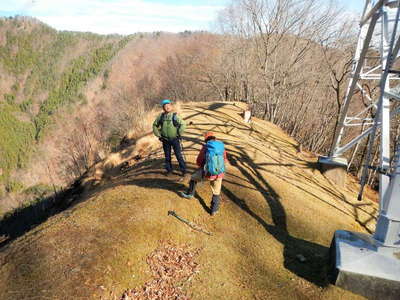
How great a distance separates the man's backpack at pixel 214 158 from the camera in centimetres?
695

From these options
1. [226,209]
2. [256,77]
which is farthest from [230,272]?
[256,77]

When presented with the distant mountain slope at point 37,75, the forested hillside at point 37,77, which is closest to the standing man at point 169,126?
the forested hillside at point 37,77

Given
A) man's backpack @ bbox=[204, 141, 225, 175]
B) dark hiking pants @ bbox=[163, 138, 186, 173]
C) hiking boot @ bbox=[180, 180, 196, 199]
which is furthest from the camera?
dark hiking pants @ bbox=[163, 138, 186, 173]

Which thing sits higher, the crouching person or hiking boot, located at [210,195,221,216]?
the crouching person

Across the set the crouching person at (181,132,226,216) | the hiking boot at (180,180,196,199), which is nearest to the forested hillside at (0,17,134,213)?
the hiking boot at (180,180,196,199)

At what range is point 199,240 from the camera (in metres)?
6.92

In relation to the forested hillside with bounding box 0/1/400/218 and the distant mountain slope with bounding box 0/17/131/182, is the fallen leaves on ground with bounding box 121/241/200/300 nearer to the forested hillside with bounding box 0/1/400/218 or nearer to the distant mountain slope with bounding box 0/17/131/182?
the forested hillside with bounding box 0/1/400/218

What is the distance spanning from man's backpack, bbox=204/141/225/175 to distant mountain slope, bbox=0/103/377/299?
5.08 feet

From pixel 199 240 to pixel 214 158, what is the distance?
2.11 metres

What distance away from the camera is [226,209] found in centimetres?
835

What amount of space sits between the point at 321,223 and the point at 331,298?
3502 millimetres

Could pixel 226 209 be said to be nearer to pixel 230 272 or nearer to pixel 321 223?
pixel 230 272

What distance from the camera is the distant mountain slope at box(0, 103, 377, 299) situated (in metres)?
5.42

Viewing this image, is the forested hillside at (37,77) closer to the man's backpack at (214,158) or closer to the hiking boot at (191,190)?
the hiking boot at (191,190)
